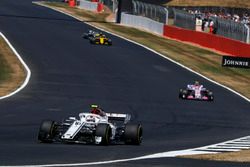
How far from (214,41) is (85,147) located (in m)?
42.0

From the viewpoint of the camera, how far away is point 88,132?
22.2 m

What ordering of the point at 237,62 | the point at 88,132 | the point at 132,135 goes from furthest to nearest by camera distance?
the point at 237,62
the point at 132,135
the point at 88,132

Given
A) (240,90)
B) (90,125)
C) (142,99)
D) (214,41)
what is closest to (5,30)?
(214,41)

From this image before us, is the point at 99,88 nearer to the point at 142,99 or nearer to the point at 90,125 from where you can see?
the point at 142,99

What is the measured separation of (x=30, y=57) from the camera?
51.2 m

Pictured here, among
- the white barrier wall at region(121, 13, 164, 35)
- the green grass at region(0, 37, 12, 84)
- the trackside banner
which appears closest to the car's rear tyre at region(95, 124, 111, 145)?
the green grass at region(0, 37, 12, 84)

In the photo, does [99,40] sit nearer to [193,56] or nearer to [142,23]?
[193,56]

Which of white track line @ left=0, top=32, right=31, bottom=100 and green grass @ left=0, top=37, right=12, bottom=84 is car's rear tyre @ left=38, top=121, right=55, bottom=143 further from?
green grass @ left=0, top=37, right=12, bottom=84

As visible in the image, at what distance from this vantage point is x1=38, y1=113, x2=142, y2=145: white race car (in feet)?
71.9

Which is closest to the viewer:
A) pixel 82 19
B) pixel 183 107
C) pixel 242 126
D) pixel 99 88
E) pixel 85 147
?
pixel 85 147

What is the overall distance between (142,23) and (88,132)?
5602 cm

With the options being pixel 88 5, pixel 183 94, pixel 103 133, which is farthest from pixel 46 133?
pixel 88 5

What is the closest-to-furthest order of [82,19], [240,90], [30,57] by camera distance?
1. [240,90]
2. [30,57]
3. [82,19]

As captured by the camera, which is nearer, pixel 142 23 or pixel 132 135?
pixel 132 135
